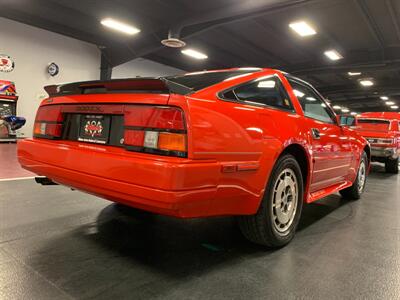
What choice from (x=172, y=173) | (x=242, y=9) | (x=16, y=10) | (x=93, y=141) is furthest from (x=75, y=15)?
(x=172, y=173)

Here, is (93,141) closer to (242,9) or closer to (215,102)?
(215,102)

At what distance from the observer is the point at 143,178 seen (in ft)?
4.86

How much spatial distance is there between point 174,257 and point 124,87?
1.09 m

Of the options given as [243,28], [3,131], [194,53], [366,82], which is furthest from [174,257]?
[366,82]

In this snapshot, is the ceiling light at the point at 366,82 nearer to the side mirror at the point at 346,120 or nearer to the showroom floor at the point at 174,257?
the side mirror at the point at 346,120

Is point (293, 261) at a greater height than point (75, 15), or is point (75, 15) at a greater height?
point (75, 15)

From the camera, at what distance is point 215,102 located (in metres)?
1.69

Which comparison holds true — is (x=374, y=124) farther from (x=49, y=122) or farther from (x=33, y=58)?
(x=33, y=58)

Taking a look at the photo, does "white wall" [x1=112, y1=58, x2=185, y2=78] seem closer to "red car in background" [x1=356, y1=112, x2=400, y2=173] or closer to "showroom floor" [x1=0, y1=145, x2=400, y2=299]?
"red car in background" [x1=356, y1=112, x2=400, y2=173]

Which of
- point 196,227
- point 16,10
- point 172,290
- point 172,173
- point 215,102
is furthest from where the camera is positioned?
point 16,10

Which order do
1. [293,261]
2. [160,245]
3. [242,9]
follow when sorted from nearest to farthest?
1. [293,261]
2. [160,245]
3. [242,9]

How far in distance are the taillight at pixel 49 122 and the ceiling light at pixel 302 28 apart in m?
7.86

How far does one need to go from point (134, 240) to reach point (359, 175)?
3.22 metres

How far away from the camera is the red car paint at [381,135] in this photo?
700cm
